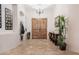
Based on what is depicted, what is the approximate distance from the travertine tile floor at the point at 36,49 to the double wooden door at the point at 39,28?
0.11 m

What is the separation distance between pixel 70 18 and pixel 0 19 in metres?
1.16

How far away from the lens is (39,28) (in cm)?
237

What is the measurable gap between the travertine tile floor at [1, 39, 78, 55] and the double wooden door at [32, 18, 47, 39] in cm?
11

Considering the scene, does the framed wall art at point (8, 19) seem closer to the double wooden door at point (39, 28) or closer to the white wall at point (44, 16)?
the white wall at point (44, 16)

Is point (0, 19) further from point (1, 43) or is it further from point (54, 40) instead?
point (54, 40)

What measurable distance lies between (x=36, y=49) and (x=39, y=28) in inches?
14.5

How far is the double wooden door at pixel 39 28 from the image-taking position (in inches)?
91.7

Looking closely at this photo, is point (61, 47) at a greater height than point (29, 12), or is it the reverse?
point (29, 12)

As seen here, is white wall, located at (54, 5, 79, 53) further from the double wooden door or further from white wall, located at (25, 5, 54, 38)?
the double wooden door

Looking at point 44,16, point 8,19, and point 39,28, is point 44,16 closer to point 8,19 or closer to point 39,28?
point 39,28

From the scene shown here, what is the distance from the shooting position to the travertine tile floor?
7.44ft
